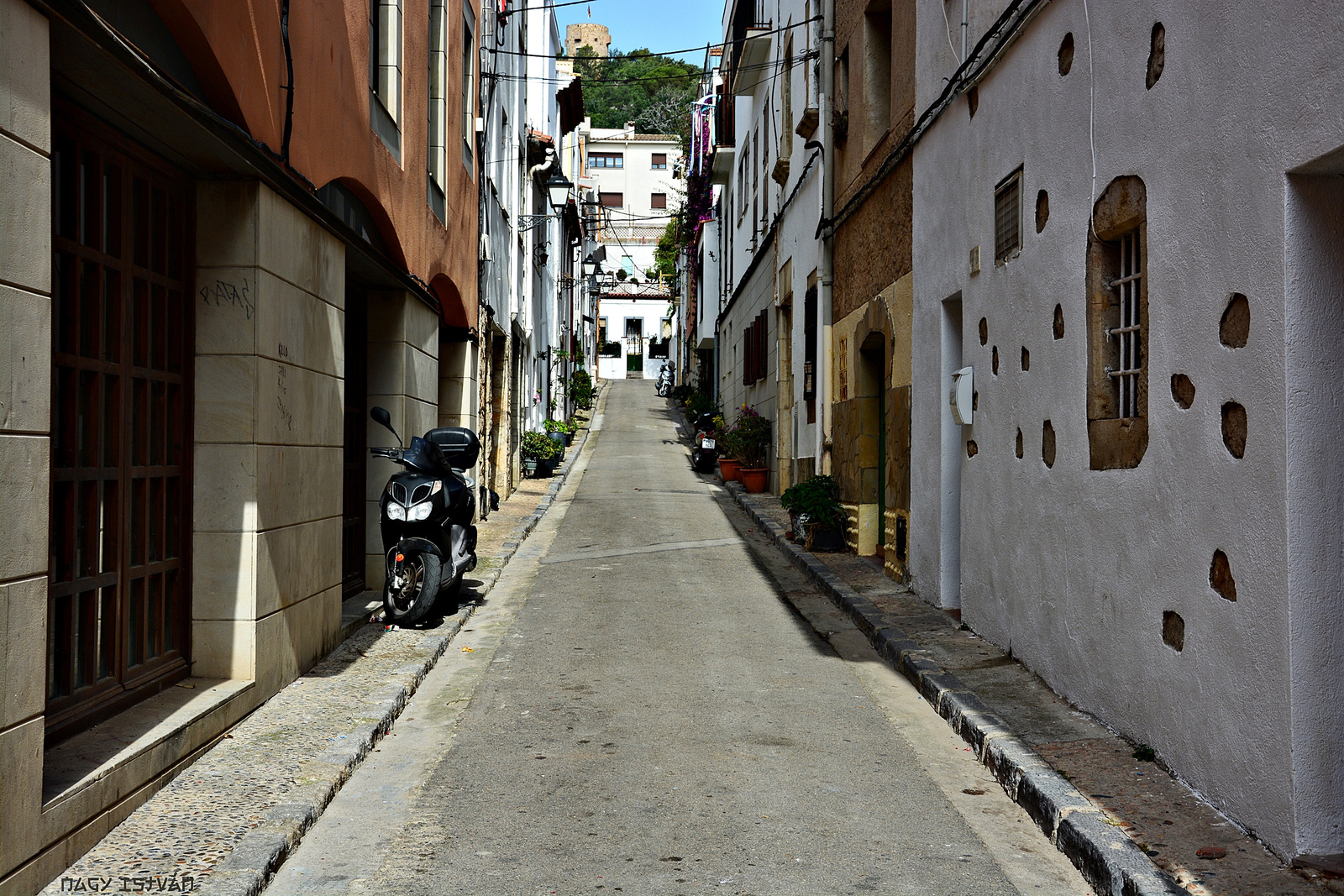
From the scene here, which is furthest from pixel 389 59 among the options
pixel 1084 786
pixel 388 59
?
pixel 1084 786

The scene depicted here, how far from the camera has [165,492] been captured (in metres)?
5.38

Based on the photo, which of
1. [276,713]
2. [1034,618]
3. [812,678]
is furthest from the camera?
[812,678]

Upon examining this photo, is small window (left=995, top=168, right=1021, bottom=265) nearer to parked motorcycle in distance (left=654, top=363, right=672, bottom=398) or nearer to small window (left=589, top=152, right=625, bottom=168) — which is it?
parked motorcycle in distance (left=654, top=363, right=672, bottom=398)

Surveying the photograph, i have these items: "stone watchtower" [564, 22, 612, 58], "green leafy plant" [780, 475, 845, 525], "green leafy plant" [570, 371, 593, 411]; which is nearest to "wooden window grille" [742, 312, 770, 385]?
"green leafy plant" [780, 475, 845, 525]

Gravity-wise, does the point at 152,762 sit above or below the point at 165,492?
below

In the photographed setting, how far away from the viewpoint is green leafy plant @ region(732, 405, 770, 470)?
66.8ft

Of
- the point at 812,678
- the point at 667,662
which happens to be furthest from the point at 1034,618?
the point at 667,662

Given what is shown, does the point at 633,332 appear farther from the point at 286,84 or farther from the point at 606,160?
the point at 286,84

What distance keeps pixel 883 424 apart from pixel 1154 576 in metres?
7.21

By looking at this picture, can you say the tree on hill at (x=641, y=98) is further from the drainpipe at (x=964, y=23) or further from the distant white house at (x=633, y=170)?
the drainpipe at (x=964, y=23)

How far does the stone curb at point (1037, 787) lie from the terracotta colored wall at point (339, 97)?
4.80 metres

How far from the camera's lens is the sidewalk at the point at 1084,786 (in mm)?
3750

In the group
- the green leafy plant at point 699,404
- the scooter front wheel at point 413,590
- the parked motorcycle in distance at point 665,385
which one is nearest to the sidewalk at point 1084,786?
the scooter front wheel at point 413,590

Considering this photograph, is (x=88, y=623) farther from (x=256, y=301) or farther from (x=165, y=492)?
(x=256, y=301)
